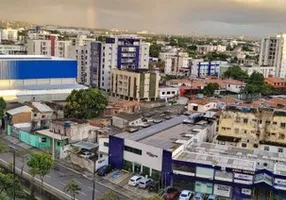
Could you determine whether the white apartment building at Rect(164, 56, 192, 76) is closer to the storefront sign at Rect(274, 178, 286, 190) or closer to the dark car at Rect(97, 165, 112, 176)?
the dark car at Rect(97, 165, 112, 176)

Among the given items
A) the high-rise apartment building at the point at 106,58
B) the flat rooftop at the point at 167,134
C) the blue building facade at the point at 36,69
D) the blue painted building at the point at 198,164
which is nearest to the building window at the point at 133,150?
the blue painted building at the point at 198,164

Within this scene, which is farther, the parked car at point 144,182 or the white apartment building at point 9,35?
the white apartment building at point 9,35

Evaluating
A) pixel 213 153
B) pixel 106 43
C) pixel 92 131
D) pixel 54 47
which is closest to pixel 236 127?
pixel 213 153

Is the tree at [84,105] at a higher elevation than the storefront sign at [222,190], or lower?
higher

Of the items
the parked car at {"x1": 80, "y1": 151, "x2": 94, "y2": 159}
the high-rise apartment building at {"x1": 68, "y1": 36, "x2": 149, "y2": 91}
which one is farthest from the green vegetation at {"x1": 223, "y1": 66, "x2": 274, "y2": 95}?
the parked car at {"x1": 80, "y1": 151, "x2": 94, "y2": 159}

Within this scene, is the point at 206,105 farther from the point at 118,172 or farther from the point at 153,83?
the point at 118,172

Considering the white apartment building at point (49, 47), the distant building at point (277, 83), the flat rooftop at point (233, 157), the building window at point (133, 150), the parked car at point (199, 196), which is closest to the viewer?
the parked car at point (199, 196)

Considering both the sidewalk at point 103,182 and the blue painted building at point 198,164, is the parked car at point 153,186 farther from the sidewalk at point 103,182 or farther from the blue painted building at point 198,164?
the sidewalk at point 103,182

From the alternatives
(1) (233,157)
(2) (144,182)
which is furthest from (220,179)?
(2) (144,182)
